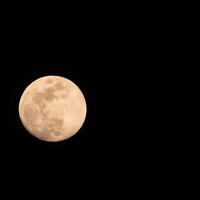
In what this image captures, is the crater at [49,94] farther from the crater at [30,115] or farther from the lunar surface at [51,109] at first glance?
the crater at [30,115]

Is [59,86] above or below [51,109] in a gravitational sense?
above

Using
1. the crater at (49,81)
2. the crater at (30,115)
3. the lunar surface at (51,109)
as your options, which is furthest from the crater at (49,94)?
the crater at (30,115)

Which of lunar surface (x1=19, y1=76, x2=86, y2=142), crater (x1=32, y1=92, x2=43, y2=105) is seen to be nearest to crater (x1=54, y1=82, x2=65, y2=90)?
lunar surface (x1=19, y1=76, x2=86, y2=142)

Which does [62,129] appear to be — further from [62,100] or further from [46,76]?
[46,76]

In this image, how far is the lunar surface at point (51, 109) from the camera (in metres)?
6.38

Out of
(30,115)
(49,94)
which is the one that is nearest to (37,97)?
(49,94)

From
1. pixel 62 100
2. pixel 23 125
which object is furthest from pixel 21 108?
pixel 62 100

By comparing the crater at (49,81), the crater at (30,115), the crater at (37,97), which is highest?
the crater at (49,81)

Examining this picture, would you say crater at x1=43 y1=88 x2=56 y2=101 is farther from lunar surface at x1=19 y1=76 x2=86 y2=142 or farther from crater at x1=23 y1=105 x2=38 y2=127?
crater at x1=23 y1=105 x2=38 y2=127

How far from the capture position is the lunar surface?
20.9 ft

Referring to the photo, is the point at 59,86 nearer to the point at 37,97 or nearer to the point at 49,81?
the point at 49,81

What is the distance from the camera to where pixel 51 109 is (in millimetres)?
6352

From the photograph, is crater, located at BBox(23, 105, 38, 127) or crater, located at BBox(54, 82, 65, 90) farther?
crater, located at BBox(54, 82, 65, 90)

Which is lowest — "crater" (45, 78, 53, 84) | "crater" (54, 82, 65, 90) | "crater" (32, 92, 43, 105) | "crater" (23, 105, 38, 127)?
Answer: "crater" (23, 105, 38, 127)
